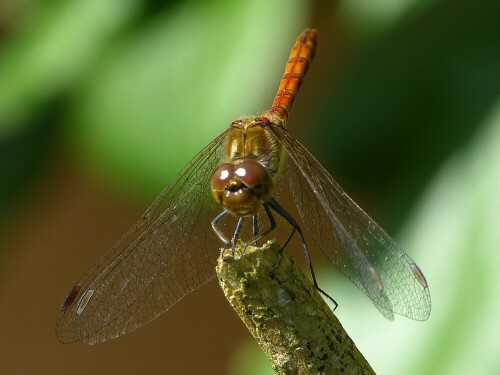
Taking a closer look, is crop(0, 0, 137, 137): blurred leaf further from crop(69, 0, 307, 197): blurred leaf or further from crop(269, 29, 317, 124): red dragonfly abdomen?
crop(269, 29, 317, 124): red dragonfly abdomen

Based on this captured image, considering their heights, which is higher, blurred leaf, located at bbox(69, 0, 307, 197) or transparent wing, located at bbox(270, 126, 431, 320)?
blurred leaf, located at bbox(69, 0, 307, 197)

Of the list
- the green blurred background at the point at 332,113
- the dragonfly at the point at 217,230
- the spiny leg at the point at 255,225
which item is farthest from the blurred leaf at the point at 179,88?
the spiny leg at the point at 255,225

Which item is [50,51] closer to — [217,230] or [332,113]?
[332,113]

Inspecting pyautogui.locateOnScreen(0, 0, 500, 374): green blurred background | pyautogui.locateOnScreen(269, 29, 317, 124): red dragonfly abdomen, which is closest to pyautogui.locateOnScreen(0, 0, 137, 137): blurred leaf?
pyautogui.locateOnScreen(0, 0, 500, 374): green blurred background

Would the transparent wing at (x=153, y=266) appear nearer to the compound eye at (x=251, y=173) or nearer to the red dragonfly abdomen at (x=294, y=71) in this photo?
the compound eye at (x=251, y=173)

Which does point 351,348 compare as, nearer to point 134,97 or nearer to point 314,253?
point 134,97

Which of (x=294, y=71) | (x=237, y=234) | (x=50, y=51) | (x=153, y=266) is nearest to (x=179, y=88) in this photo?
(x=294, y=71)
